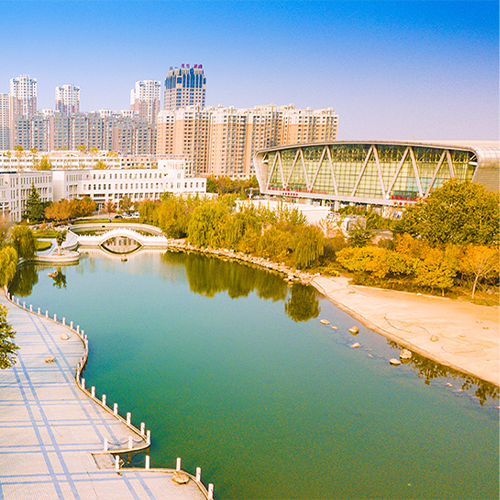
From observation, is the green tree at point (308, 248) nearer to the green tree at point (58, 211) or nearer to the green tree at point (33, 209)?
the green tree at point (58, 211)

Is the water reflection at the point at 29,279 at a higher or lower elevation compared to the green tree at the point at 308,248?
lower

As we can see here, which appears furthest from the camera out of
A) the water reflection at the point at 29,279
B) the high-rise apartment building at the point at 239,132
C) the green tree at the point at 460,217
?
the high-rise apartment building at the point at 239,132

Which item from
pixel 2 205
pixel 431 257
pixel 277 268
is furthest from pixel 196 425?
pixel 2 205

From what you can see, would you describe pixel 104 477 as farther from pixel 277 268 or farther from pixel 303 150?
pixel 303 150

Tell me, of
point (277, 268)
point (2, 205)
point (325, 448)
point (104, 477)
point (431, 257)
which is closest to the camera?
point (104, 477)

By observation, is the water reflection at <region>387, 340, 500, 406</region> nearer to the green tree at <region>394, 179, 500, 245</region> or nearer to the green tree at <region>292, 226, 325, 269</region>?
the green tree at <region>394, 179, 500, 245</region>

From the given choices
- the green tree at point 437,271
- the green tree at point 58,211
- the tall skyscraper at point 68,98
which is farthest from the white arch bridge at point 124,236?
the tall skyscraper at point 68,98

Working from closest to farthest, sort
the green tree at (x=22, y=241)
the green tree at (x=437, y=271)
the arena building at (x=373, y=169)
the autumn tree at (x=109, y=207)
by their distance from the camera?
the green tree at (x=437, y=271) → the green tree at (x=22, y=241) → the arena building at (x=373, y=169) → the autumn tree at (x=109, y=207)

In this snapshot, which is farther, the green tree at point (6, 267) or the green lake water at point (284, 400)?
the green tree at point (6, 267)
